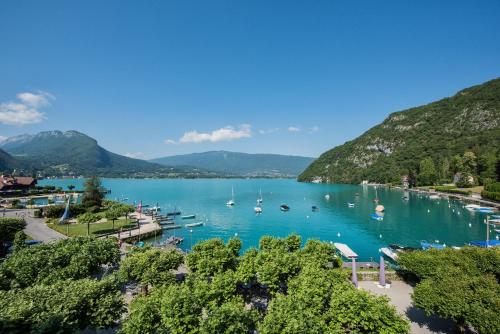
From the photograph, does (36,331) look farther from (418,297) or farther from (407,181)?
(407,181)

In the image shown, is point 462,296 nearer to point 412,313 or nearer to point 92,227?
point 412,313

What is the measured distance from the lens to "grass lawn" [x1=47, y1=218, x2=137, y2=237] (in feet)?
168

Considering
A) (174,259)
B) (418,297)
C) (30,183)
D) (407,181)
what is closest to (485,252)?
(418,297)

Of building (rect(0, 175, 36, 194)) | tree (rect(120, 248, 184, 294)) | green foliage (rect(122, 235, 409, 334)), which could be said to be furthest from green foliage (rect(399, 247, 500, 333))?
building (rect(0, 175, 36, 194))

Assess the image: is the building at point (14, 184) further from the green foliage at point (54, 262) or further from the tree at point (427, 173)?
the tree at point (427, 173)

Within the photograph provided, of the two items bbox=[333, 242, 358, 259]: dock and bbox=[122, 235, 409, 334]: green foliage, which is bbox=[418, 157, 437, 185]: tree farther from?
bbox=[122, 235, 409, 334]: green foliage

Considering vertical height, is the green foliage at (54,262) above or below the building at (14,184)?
below

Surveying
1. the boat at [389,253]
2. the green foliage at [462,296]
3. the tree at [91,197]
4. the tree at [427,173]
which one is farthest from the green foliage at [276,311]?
the tree at [427,173]

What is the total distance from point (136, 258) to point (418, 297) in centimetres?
2447

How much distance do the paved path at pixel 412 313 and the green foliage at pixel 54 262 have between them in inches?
1031

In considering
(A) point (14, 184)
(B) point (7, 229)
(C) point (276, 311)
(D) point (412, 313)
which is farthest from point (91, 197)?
(D) point (412, 313)

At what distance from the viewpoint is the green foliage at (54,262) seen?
885 inches

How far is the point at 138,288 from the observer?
87.9 ft

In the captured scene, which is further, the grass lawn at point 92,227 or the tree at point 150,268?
the grass lawn at point 92,227
